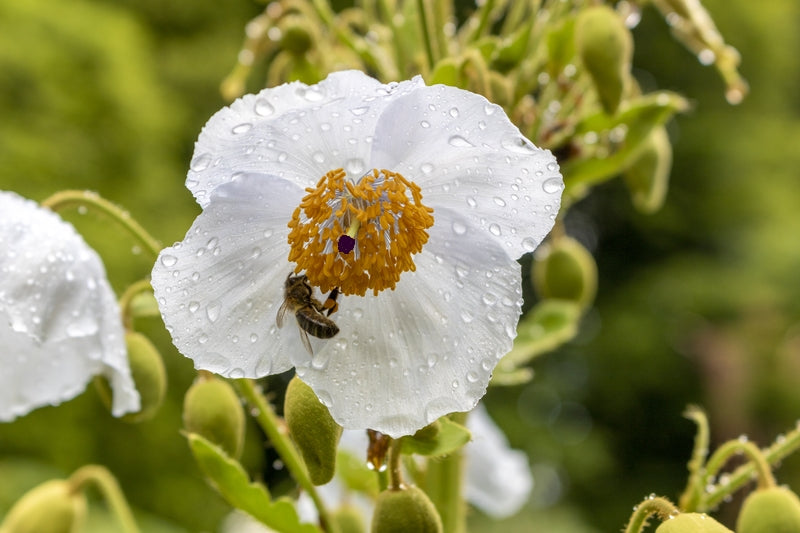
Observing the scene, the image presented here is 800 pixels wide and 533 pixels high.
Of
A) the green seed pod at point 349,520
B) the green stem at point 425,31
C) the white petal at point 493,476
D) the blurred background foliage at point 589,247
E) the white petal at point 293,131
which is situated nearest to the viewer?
the white petal at point 293,131

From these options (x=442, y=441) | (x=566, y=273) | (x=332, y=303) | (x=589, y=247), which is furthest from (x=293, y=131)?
(x=589, y=247)

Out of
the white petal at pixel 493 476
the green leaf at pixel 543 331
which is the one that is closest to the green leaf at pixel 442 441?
the green leaf at pixel 543 331

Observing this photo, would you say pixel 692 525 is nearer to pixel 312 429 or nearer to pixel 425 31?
pixel 312 429

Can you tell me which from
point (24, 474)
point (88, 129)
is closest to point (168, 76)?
point (88, 129)

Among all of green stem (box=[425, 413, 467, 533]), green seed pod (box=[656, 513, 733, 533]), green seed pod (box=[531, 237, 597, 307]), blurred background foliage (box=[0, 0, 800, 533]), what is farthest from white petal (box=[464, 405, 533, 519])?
blurred background foliage (box=[0, 0, 800, 533])

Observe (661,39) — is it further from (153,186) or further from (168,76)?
(153,186)

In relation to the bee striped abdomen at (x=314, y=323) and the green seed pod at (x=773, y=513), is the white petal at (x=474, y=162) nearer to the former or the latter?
the bee striped abdomen at (x=314, y=323)
